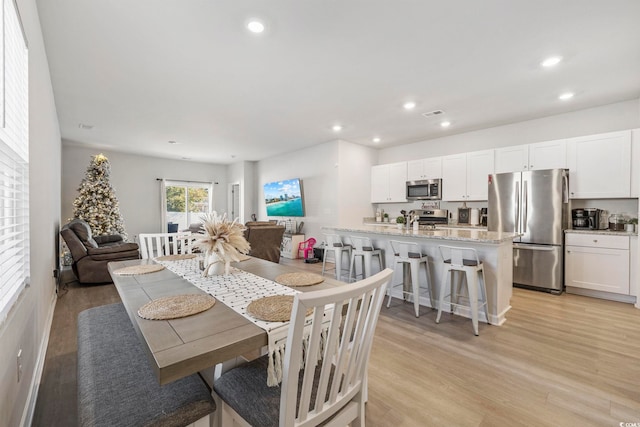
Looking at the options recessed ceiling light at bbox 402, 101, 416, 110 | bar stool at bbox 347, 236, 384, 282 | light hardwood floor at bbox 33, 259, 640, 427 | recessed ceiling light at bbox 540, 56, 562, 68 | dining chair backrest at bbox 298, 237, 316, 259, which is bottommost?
light hardwood floor at bbox 33, 259, 640, 427

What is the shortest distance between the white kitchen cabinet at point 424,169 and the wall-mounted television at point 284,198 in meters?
2.59

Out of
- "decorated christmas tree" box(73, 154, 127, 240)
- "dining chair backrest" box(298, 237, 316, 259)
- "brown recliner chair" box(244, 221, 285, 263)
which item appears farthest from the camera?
"dining chair backrest" box(298, 237, 316, 259)

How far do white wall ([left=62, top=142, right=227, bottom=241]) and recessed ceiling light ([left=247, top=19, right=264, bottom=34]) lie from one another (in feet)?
22.0

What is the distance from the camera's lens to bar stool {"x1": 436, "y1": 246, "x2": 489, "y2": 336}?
9.07 ft

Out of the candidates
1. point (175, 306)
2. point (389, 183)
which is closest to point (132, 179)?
point (389, 183)

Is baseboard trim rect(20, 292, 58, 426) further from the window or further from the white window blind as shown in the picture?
the window

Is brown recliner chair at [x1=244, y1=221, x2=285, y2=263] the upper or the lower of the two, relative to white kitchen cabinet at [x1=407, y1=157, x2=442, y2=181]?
lower

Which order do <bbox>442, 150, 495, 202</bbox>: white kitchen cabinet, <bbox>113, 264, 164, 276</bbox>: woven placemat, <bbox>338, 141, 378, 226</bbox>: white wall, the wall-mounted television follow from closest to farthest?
1. <bbox>113, 264, 164, 276</bbox>: woven placemat
2. <bbox>442, 150, 495, 202</bbox>: white kitchen cabinet
3. <bbox>338, 141, 378, 226</bbox>: white wall
4. the wall-mounted television

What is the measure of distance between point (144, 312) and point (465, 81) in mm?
3812

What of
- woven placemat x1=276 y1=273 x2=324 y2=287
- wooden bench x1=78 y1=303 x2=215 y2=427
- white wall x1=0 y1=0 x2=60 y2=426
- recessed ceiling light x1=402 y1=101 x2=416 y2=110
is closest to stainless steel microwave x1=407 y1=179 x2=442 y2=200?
recessed ceiling light x1=402 y1=101 x2=416 y2=110

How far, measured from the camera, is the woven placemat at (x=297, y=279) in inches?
64.6

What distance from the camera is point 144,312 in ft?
3.96

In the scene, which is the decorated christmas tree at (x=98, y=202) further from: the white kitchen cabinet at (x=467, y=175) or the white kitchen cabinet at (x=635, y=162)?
the white kitchen cabinet at (x=635, y=162)

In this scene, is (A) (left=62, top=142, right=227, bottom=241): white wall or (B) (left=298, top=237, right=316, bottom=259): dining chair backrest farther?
(A) (left=62, top=142, right=227, bottom=241): white wall
